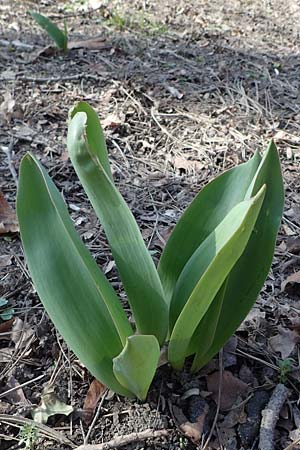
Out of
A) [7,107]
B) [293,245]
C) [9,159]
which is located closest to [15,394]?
[293,245]

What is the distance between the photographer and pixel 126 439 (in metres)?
1.11

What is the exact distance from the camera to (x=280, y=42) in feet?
10.1

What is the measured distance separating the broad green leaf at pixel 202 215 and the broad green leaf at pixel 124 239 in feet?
0.33

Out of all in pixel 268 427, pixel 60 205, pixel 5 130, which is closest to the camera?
pixel 60 205

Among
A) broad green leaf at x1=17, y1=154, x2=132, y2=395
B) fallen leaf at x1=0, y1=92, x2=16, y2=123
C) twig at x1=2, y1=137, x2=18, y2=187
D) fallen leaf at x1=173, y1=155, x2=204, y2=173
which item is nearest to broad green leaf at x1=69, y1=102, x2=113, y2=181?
broad green leaf at x1=17, y1=154, x2=132, y2=395

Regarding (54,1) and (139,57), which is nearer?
(139,57)

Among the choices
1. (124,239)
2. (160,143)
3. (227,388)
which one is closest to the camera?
(124,239)

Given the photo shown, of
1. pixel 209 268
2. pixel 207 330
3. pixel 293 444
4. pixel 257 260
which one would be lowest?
pixel 293 444

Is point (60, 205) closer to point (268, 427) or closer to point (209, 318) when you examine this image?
point (209, 318)

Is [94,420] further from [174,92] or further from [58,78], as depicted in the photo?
[58,78]

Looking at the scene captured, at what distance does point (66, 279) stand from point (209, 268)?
25 cm

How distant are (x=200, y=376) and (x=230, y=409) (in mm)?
95

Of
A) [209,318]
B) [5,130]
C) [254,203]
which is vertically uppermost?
[254,203]

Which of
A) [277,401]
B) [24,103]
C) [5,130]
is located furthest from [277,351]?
[24,103]
